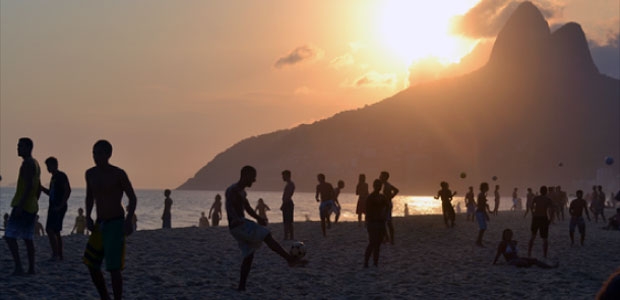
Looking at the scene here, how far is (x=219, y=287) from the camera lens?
1201cm

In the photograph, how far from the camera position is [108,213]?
326 inches

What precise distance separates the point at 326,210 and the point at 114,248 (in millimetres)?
13657

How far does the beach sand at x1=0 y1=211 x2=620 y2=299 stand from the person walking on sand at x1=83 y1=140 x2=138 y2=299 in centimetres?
258

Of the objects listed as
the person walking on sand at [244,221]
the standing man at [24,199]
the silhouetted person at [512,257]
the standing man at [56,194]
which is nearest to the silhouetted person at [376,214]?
the silhouetted person at [512,257]

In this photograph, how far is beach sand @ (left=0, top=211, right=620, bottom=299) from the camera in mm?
11617

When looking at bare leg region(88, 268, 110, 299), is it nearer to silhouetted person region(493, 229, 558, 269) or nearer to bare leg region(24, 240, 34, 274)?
bare leg region(24, 240, 34, 274)

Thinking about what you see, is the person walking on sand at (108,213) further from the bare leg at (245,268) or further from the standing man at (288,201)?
the standing man at (288,201)

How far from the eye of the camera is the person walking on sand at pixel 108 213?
27.0ft

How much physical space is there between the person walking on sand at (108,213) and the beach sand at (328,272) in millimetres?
2582

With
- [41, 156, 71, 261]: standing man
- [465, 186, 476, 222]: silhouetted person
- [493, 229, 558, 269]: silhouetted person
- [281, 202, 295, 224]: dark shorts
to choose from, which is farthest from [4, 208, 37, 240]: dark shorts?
[465, 186, 476, 222]: silhouetted person

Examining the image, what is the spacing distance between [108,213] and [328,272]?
22.8 ft

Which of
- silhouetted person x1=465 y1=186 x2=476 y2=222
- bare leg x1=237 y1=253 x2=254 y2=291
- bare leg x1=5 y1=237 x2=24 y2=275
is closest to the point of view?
bare leg x1=237 y1=253 x2=254 y2=291

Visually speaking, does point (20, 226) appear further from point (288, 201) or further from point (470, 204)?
point (470, 204)

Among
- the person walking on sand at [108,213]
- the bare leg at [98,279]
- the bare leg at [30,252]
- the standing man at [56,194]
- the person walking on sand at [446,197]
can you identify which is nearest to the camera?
the person walking on sand at [108,213]
